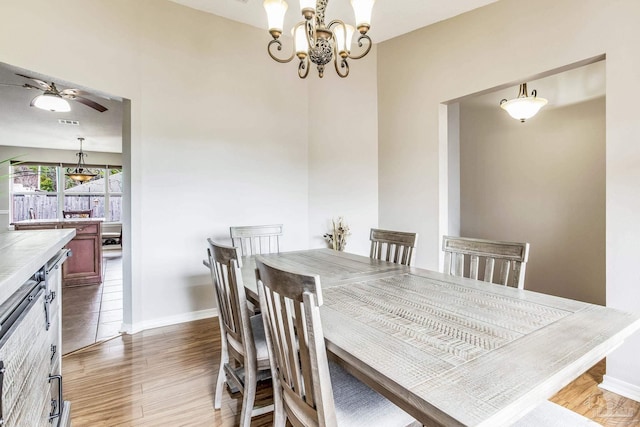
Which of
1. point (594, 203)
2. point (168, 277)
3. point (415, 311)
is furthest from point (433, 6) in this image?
point (168, 277)

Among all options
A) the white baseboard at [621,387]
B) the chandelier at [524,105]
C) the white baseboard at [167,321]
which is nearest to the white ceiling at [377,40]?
the chandelier at [524,105]

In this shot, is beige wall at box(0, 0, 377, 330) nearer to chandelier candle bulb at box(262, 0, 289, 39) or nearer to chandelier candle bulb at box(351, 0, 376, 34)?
chandelier candle bulb at box(262, 0, 289, 39)

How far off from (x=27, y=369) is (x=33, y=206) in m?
9.12

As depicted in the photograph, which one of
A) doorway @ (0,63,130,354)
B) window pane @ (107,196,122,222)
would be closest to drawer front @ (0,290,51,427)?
doorway @ (0,63,130,354)

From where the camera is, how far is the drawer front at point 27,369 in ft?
2.69

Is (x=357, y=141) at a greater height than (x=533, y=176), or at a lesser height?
greater

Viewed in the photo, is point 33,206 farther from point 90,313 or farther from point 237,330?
point 237,330

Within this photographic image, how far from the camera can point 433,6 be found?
3.09m

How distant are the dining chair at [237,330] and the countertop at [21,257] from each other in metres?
0.67

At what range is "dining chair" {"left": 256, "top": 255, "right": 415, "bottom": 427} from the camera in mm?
1020

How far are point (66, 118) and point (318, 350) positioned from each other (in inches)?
260

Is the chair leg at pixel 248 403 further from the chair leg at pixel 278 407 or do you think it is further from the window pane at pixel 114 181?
the window pane at pixel 114 181

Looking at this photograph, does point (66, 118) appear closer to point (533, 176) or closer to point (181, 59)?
point (181, 59)

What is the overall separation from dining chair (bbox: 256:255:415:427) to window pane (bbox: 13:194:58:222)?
917 cm
